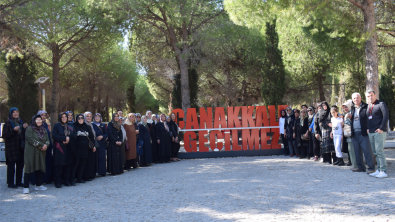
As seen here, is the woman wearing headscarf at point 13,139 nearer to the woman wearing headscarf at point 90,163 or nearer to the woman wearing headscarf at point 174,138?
the woman wearing headscarf at point 90,163

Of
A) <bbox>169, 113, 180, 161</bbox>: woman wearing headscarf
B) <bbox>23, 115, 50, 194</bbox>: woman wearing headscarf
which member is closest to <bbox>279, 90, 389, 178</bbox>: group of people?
<bbox>169, 113, 180, 161</bbox>: woman wearing headscarf

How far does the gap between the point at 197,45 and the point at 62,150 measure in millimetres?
10790

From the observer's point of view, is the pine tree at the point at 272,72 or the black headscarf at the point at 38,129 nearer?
the black headscarf at the point at 38,129

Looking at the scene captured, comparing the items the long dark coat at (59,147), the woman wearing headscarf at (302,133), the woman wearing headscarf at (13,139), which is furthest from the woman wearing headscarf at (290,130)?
the woman wearing headscarf at (13,139)

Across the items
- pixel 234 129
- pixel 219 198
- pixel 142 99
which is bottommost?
pixel 219 198

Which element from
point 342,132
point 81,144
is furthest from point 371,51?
point 81,144

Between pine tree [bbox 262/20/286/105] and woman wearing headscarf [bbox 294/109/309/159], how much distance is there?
5381mm

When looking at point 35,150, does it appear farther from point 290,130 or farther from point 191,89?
point 191,89

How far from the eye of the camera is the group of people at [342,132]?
6.80m

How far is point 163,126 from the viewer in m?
10.7

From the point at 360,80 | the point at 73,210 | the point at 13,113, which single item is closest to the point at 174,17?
the point at 13,113

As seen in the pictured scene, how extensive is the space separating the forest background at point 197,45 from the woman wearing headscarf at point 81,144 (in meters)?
4.44

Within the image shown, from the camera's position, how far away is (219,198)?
546 centimetres

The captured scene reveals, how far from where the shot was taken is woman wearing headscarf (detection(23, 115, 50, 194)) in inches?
254
